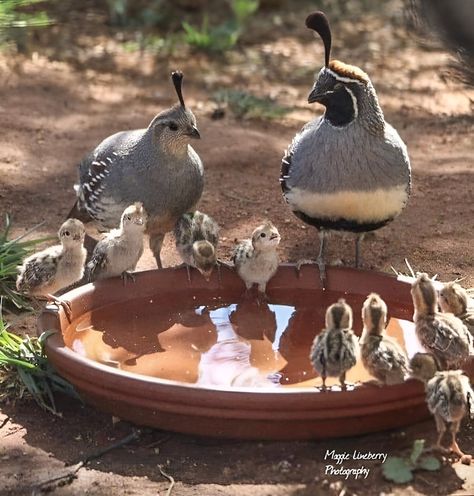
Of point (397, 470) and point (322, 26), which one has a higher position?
point (322, 26)

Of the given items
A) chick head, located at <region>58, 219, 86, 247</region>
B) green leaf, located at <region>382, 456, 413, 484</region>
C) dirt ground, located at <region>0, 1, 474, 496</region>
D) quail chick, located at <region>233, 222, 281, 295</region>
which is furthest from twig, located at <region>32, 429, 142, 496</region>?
chick head, located at <region>58, 219, 86, 247</region>

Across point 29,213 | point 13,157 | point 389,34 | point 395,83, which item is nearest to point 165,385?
point 29,213

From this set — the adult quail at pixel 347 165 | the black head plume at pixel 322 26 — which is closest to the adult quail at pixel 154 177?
the adult quail at pixel 347 165

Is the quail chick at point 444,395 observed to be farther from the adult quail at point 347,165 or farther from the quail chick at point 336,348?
the adult quail at point 347,165

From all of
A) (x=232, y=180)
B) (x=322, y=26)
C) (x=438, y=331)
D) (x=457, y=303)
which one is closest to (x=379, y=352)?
(x=438, y=331)

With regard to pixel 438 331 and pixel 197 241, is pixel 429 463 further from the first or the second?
pixel 197 241

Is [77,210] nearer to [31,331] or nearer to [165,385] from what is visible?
[31,331]

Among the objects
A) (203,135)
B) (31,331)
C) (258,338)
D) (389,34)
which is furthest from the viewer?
(389,34)

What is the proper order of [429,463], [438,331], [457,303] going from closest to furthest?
[429,463] < [438,331] < [457,303]
